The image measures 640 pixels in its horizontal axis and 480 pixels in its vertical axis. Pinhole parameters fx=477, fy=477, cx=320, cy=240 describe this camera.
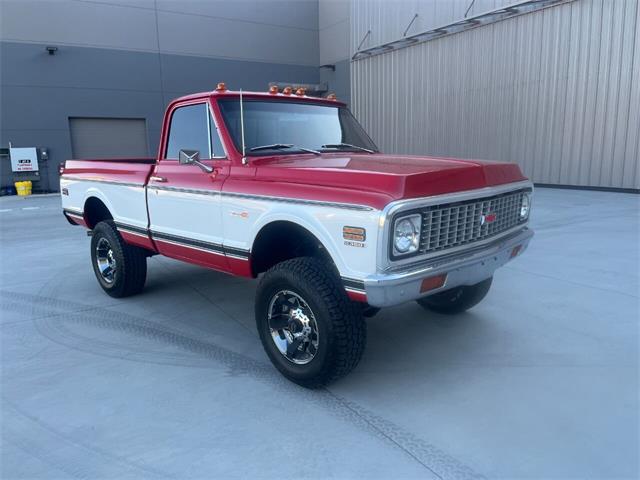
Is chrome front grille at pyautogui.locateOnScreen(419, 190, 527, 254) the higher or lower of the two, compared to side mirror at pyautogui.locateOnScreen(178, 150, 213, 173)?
lower

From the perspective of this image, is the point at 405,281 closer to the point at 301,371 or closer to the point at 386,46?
the point at 301,371

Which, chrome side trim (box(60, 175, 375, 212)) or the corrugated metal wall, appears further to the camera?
the corrugated metal wall

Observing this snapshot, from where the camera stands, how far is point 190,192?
392cm

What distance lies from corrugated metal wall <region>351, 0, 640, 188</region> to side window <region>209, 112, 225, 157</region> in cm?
1177

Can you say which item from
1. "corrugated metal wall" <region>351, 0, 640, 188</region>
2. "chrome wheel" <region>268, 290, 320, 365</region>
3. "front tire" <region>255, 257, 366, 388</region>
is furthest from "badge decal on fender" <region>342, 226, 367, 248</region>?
"corrugated metal wall" <region>351, 0, 640, 188</region>

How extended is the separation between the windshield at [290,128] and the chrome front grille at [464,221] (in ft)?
4.56

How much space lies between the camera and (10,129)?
17.2 meters

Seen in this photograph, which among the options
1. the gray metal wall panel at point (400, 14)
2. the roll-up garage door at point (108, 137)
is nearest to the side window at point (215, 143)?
the gray metal wall panel at point (400, 14)

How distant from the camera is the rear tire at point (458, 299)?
13.6 feet

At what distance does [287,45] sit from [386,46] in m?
6.10

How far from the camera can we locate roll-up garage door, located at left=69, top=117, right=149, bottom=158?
18.7 metres

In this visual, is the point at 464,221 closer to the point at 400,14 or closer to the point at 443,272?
the point at 443,272

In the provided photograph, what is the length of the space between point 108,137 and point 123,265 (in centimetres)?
1649

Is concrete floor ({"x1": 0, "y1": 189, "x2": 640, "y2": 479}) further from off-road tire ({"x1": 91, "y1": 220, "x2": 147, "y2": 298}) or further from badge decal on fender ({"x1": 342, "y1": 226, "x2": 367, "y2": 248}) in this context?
badge decal on fender ({"x1": 342, "y1": 226, "x2": 367, "y2": 248})
